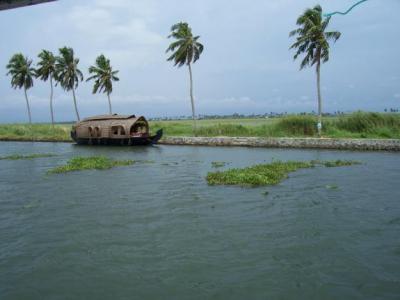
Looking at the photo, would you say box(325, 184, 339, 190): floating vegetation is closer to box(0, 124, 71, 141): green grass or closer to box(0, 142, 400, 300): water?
box(0, 142, 400, 300): water

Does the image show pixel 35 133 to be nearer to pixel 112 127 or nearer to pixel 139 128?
pixel 112 127

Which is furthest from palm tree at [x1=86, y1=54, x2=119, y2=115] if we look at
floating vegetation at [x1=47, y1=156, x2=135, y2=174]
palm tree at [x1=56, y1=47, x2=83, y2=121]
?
floating vegetation at [x1=47, y1=156, x2=135, y2=174]

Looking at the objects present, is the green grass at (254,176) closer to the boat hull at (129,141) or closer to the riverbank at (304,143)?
the riverbank at (304,143)

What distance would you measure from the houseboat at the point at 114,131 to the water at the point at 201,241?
28.1m

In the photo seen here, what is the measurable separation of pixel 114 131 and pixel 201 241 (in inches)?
1564

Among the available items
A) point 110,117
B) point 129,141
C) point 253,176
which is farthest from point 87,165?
point 110,117

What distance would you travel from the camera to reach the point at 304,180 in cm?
1969

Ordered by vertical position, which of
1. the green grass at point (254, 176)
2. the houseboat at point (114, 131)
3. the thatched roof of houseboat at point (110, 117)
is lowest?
the green grass at point (254, 176)

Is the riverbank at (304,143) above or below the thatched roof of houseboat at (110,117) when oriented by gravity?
below

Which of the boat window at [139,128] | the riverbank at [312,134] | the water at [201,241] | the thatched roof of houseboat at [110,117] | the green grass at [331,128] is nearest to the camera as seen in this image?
the water at [201,241]

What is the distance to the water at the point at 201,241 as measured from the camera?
8047mm

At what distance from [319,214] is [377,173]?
33.9 ft

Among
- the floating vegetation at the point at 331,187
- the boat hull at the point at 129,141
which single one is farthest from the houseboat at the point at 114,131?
the floating vegetation at the point at 331,187

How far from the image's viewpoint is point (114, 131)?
48.8 m
